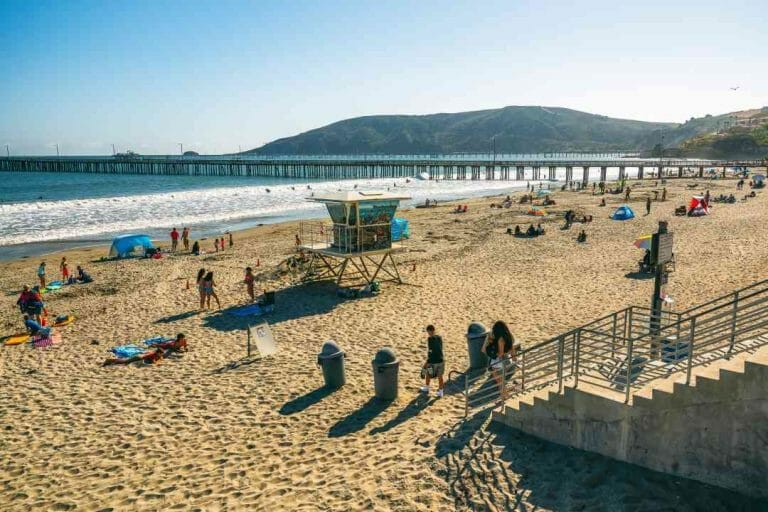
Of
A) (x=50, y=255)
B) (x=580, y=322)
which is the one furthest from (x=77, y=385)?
(x=50, y=255)

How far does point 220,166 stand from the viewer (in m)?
109

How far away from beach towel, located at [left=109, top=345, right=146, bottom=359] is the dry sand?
48 cm

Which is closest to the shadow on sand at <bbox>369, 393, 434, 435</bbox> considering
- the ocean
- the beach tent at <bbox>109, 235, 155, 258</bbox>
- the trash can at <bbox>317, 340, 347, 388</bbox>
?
the trash can at <bbox>317, 340, 347, 388</bbox>

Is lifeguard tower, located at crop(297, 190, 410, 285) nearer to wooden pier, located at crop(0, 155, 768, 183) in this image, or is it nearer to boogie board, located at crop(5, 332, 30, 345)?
boogie board, located at crop(5, 332, 30, 345)

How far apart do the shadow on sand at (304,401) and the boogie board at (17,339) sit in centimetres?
741

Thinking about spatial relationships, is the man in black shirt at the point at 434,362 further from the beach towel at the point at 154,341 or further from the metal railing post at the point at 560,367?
the beach towel at the point at 154,341

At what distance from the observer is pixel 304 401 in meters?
8.46

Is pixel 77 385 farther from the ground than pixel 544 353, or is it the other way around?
pixel 544 353

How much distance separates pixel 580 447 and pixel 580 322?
612 cm

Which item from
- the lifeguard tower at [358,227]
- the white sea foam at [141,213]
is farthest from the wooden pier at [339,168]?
the lifeguard tower at [358,227]

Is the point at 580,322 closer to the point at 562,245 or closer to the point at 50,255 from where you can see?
the point at 562,245

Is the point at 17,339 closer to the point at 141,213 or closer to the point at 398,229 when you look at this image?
the point at 398,229

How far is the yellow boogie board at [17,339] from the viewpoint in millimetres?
11984

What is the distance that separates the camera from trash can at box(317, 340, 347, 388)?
28.7 feet
